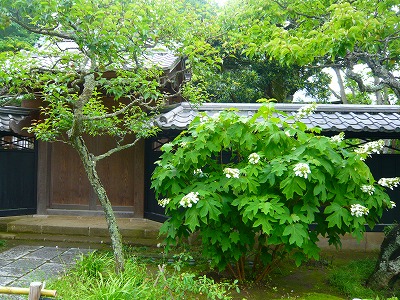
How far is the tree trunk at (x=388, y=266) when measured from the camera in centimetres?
728

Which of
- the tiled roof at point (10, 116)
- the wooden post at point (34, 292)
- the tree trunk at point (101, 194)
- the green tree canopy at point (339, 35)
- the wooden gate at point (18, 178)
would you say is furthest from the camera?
the wooden gate at point (18, 178)

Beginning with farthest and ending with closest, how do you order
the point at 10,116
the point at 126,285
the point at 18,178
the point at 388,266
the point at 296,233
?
1. the point at 18,178
2. the point at 10,116
3. the point at 388,266
4. the point at 296,233
5. the point at 126,285

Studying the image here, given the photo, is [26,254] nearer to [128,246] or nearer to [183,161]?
[128,246]

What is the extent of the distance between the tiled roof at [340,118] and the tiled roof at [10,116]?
13.7 ft

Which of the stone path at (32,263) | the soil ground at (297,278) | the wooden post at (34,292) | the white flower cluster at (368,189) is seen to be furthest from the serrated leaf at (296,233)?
the stone path at (32,263)

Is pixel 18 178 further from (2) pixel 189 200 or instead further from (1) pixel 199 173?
(2) pixel 189 200

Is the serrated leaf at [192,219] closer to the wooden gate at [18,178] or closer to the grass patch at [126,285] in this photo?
the grass patch at [126,285]

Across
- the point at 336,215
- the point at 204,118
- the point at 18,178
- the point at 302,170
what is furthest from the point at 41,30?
the point at 18,178

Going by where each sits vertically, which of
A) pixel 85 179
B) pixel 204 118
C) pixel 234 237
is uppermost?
pixel 204 118

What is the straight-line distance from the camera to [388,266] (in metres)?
7.35

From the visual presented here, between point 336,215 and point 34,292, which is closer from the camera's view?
point 34,292

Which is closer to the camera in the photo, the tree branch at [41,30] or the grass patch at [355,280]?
the tree branch at [41,30]

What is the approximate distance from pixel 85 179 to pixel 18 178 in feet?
5.86

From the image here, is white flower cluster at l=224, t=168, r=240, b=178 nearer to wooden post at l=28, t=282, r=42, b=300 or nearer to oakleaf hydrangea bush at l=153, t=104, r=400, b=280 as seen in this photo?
oakleaf hydrangea bush at l=153, t=104, r=400, b=280
